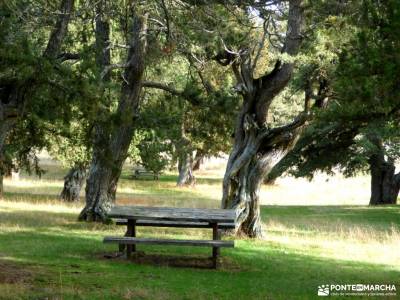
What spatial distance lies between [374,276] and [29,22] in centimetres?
692

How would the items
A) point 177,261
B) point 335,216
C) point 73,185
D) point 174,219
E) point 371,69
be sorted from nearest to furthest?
point 371,69 < point 174,219 < point 177,261 < point 335,216 < point 73,185

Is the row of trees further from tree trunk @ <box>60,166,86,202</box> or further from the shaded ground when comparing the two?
the shaded ground

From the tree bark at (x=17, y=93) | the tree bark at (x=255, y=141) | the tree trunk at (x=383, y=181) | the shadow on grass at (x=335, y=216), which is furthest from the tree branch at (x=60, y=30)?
the tree trunk at (x=383, y=181)

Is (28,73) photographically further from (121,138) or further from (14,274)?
(121,138)

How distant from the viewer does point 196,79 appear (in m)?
18.6

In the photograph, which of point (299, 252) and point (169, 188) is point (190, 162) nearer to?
point (169, 188)

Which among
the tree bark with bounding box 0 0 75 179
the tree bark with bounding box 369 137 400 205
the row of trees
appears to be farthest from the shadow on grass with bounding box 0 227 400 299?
the tree bark with bounding box 369 137 400 205

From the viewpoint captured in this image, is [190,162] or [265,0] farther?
[190,162]

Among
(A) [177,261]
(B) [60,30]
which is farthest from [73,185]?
(B) [60,30]

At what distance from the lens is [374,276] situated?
1086 centimetres

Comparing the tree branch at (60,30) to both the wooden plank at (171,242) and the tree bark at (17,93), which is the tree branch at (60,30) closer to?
the tree bark at (17,93)

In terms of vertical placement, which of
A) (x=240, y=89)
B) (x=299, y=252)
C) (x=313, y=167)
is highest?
(x=240, y=89)

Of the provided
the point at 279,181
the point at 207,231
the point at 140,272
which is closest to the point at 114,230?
the point at 207,231

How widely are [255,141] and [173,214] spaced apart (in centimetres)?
504
